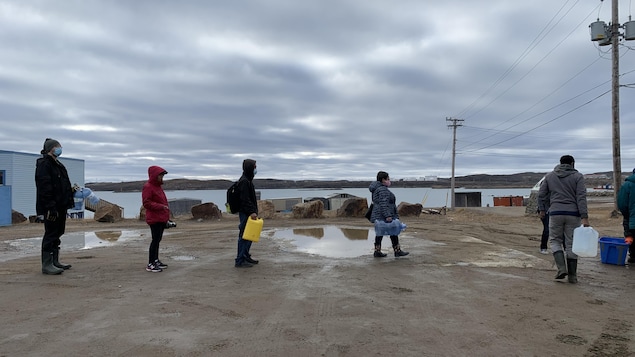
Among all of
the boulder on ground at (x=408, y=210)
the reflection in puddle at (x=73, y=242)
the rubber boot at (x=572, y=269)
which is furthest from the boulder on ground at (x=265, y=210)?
the rubber boot at (x=572, y=269)

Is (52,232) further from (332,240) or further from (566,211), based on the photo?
(566,211)

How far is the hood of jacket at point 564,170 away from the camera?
266 inches

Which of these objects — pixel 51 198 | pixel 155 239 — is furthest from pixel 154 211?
pixel 51 198

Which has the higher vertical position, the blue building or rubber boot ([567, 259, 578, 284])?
the blue building

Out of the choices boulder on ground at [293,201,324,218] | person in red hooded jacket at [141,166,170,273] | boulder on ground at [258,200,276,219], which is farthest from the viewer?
boulder on ground at [258,200,276,219]

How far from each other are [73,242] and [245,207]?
6.49 m

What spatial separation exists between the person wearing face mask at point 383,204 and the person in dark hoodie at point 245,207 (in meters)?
2.46

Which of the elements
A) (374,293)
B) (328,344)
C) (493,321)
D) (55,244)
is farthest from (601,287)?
(55,244)

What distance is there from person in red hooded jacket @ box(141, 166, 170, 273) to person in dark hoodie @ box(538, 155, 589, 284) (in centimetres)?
624

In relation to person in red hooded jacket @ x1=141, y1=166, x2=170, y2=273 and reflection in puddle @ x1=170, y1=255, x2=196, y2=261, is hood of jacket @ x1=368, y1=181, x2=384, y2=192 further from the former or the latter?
person in red hooded jacket @ x1=141, y1=166, x2=170, y2=273

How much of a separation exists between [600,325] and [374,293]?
251cm

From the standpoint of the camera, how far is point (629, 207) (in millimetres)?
7883

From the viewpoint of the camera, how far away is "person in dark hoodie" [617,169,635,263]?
25.5 ft

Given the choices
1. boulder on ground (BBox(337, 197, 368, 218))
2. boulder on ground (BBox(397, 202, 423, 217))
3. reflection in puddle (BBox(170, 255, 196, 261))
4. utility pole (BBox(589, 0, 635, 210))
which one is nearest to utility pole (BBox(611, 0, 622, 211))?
utility pole (BBox(589, 0, 635, 210))
